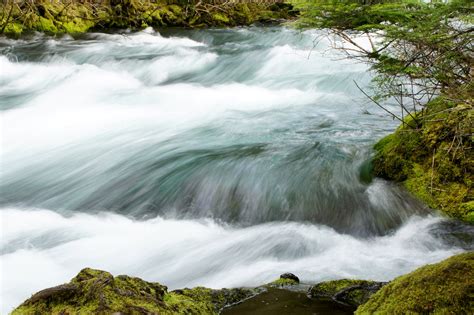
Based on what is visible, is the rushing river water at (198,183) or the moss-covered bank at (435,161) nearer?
the rushing river water at (198,183)

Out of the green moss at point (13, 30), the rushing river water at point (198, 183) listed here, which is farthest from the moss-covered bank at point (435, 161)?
the green moss at point (13, 30)

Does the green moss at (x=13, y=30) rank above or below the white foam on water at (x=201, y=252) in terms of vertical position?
above

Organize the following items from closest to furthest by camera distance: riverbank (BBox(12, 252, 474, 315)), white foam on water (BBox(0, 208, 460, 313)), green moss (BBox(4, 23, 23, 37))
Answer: riverbank (BBox(12, 252, 474, 315))
white foam on water (BBox(0, 208, 460, 313))
green moss (BBox(4, 23, 23, 37))

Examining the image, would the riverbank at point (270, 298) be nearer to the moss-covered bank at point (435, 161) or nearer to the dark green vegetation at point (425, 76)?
the dark green vegetation at point (425, 76)

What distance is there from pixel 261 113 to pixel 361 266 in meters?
6.23

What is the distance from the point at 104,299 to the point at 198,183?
4.32 m

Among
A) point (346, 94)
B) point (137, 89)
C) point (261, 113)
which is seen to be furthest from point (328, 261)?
point (137, 89)

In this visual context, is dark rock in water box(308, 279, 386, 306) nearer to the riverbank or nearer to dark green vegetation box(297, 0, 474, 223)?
the riverbank

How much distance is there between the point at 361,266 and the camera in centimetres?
493

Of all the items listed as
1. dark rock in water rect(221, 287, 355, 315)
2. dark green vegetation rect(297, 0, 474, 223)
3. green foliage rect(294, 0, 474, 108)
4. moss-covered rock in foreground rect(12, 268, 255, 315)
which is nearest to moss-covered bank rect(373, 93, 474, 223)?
dark green vegetation rect(297, 0, 474, 223)

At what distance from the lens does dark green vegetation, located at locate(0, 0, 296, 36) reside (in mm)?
17672

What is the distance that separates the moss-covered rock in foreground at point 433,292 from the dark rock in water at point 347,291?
529 mm

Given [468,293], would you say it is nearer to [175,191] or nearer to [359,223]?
[359,223]

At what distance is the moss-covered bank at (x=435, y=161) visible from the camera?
5.71 m
